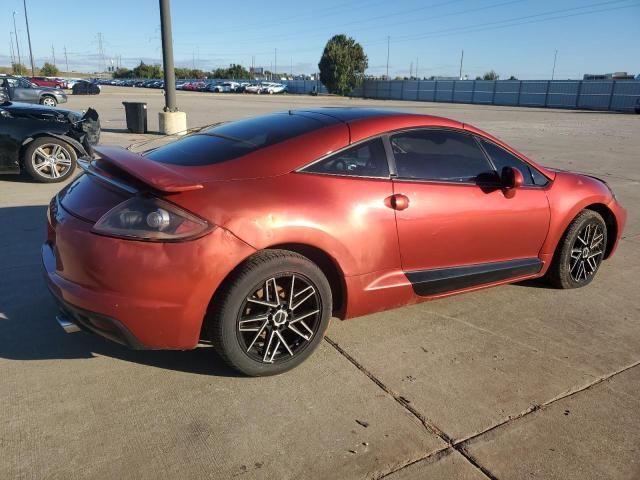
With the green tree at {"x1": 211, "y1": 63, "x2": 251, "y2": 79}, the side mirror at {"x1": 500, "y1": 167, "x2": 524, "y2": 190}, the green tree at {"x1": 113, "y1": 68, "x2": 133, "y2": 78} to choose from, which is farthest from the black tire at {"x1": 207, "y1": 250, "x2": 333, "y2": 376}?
the green tree at {"x1": 113, "y1": 68, "x2": 133, "y2": 78}

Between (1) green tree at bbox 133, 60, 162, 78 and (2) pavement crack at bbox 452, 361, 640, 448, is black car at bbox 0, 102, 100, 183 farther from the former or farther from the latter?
(1) green tree at bbox 133, 60, 162, 78

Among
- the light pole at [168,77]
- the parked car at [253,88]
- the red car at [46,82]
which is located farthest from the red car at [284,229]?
the parked car at [253,88]

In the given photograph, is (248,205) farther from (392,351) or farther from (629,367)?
(629,367)

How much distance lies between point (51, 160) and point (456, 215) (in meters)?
6.69

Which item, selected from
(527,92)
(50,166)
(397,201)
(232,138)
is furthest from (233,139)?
(527,92)

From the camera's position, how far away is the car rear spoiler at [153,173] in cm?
262

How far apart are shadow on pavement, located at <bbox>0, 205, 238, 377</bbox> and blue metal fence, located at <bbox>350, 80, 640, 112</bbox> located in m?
47.9

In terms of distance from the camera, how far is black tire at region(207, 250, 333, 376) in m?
2.74

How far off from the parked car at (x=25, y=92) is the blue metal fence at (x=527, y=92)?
4161 centimetres

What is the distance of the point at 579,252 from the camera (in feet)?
14.7

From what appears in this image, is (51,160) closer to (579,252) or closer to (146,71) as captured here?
(579,252)

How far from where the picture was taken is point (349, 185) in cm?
314

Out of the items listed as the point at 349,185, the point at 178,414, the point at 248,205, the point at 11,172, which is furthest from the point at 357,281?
the point at 11,172

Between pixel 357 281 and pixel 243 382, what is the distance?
0.90 metres
